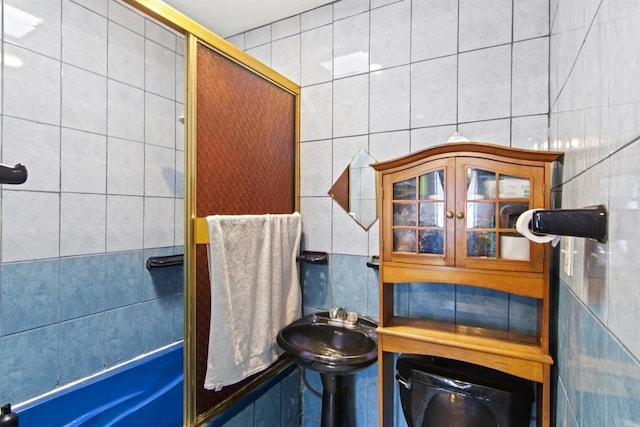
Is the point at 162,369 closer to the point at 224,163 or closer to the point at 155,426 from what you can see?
the point at 155,426

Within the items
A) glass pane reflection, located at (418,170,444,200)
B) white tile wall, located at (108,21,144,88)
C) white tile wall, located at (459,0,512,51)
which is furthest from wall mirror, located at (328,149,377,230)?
white tile wall, located at (108,21,144,88)

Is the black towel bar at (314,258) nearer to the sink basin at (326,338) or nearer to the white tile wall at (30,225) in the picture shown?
the sink basin at (326,338)

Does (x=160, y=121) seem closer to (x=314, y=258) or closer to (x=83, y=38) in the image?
(x=83, y=38)

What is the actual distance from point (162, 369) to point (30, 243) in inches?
38.3

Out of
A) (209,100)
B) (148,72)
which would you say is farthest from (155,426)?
(148,72)

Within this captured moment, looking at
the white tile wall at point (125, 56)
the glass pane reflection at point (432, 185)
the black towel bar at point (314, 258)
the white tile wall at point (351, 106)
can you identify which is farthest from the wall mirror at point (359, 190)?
the white tile wall at point (125, 56)

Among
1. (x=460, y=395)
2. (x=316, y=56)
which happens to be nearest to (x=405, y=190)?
(x=460, y=395)

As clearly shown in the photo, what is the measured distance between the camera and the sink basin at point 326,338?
1.37 m

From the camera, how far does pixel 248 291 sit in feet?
4.58

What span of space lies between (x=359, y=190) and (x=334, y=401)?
1061mm

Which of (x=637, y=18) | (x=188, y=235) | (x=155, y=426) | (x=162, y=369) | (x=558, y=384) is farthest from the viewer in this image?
(x=162, y=369)

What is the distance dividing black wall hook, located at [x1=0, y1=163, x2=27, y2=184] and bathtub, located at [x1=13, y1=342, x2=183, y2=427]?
1.18m

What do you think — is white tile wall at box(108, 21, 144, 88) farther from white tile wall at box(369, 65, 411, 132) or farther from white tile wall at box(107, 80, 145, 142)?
white tile wall at box(369, 65, 411, 132)

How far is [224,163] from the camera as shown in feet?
4.40
